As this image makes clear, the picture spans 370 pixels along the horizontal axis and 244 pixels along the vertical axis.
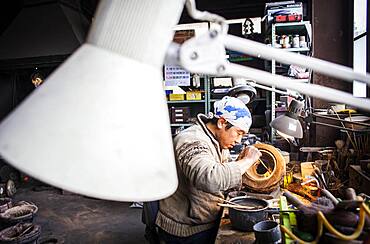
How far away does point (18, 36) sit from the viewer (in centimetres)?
661

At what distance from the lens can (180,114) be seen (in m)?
5.88

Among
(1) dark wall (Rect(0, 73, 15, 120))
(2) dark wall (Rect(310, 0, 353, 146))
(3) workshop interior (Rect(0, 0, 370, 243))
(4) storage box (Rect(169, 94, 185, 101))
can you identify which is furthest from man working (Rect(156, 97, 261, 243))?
(1) dark wall (Rect(0, 73, 15, 120))

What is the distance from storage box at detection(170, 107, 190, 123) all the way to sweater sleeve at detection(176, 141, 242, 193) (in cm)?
377

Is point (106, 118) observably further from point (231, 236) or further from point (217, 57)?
point (231, 236)

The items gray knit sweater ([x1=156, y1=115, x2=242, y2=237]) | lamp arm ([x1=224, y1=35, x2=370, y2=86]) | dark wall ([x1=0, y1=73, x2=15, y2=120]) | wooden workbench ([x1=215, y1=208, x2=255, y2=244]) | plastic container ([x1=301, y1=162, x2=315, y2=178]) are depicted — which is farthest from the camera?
dark wall ([x1=0, y1=73, x2=15, y2=120])

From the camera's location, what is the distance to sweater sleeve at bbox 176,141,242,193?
1940mm

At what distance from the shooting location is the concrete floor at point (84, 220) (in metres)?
4.52

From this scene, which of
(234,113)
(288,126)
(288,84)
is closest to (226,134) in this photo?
(234,113)

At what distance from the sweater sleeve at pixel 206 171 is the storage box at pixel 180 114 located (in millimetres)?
3775

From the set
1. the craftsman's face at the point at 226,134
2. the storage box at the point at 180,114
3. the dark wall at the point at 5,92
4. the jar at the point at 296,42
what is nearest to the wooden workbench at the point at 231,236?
the craftsman's face at the point at 226,134

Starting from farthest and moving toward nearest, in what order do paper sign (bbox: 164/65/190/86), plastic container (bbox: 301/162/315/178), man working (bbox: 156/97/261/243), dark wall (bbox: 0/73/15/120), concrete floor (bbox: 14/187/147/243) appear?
dark wall (bbox: 0/73/15/120), paper sign (bbox: 164/65/190/86), concrete floor (bbox: 14/187/147/243), plastic container (bbox: 301/162/315/178), man working (bbox: 156/97/261/243)

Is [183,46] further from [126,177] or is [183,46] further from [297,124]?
[297,124]

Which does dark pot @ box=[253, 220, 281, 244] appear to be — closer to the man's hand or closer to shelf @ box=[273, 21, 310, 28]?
the man's hand

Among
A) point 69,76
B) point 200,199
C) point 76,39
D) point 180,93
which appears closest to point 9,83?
point 76,39
